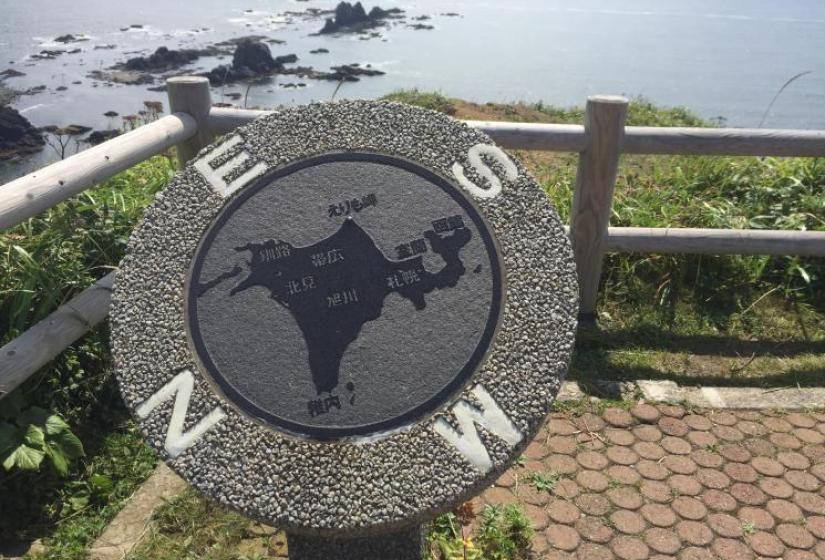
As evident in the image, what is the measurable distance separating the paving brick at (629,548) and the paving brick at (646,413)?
0.76 m

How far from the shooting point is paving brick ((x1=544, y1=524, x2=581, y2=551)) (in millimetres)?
2489

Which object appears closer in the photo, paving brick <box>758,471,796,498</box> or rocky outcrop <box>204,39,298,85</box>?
paving brick <box>758,471,796,498</box>

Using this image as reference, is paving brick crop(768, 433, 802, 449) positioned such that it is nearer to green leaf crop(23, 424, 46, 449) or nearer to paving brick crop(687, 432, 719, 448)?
paving brick crop(687, 432, 719, 448)

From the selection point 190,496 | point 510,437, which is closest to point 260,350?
point 510,437

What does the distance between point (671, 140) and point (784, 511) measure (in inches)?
75.8

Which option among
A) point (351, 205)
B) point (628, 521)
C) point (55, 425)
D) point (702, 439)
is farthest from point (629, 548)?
point (55, 425)

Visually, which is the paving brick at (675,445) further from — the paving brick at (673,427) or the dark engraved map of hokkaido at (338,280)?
the dark engraved map of hokkaido at (338,280)

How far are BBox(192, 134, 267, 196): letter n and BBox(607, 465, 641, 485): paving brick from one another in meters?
1.83

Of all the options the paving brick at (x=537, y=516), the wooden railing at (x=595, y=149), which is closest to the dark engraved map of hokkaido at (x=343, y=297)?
the paving brick at (x=537, y=516)

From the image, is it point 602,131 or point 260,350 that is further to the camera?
point 602,131

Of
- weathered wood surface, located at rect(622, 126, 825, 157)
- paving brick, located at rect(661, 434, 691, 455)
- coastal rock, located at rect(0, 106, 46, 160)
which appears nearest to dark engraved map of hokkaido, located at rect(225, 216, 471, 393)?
paving brick, located at rect(661, 434, 691, 455)

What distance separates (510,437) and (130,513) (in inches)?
62.7

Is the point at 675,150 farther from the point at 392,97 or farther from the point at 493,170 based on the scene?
the point at 392,97

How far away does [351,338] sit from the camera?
6.95 ft
